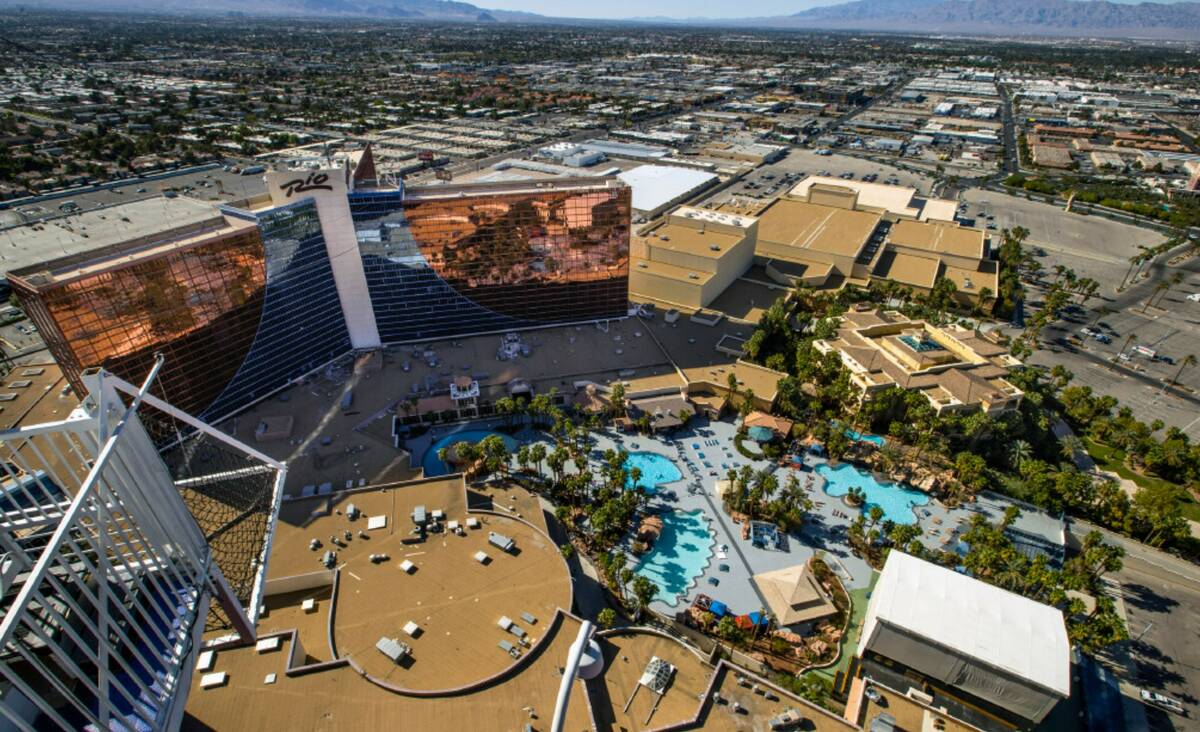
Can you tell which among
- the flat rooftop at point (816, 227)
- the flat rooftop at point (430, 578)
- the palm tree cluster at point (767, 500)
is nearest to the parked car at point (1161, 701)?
the palm tree cluster at point (767, 500)

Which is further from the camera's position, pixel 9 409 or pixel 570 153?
pixel 570 153

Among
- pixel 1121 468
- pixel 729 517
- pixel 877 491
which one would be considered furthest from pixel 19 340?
pixel 1121 468

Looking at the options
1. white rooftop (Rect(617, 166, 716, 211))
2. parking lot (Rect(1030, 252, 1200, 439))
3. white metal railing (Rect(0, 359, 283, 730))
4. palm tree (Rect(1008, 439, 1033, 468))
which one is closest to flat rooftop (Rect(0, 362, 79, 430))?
white metal railing (Rect(0, 359, 283, 730))

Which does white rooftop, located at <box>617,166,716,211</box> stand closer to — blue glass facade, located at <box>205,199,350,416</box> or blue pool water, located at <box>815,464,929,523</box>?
blue glass facade, located at <box>205,199,350,416</box>

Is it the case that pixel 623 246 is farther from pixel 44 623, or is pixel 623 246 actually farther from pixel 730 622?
pixel 44 623

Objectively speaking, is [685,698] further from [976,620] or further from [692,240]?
[692,240]

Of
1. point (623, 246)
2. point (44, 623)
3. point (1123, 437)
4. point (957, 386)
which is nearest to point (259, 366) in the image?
point (623, 246)

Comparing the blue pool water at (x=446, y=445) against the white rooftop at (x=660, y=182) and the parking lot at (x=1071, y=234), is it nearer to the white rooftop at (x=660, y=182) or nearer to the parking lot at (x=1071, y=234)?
the white rooftop at (x=660, y=182)
